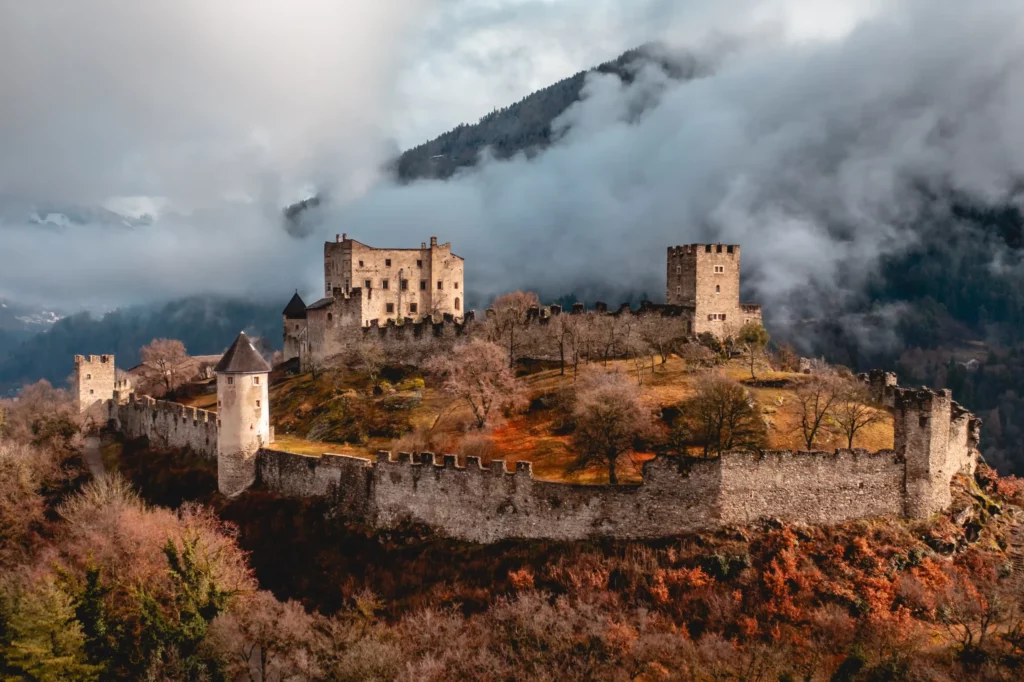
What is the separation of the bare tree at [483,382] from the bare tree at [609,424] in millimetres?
7831

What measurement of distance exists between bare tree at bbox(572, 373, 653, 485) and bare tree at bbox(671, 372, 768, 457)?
7.09 feet

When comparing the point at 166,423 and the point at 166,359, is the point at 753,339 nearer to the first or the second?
the point at 166,423

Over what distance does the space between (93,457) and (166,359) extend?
1845 cm

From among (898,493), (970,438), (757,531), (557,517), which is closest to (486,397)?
(557,517)

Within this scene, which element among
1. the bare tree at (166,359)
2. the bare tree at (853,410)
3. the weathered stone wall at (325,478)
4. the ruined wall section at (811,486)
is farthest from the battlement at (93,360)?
the bare tree at (853,410)

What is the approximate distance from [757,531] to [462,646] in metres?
13.1

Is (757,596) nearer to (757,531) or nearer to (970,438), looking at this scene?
(757,531)

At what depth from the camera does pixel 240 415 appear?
4394 cm

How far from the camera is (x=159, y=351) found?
80.8 m

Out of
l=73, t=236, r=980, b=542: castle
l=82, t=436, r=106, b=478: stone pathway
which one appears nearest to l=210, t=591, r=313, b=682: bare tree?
l=73, t=236, r=980, b=542: castle

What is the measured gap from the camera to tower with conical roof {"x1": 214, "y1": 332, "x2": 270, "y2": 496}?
43344mm

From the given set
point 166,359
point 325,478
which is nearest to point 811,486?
point 325,478

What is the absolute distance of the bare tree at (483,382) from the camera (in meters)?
48.6

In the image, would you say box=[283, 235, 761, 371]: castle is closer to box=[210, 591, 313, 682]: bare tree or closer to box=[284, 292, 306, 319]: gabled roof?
box=[284, 292, 306, 319]: gabled roof
